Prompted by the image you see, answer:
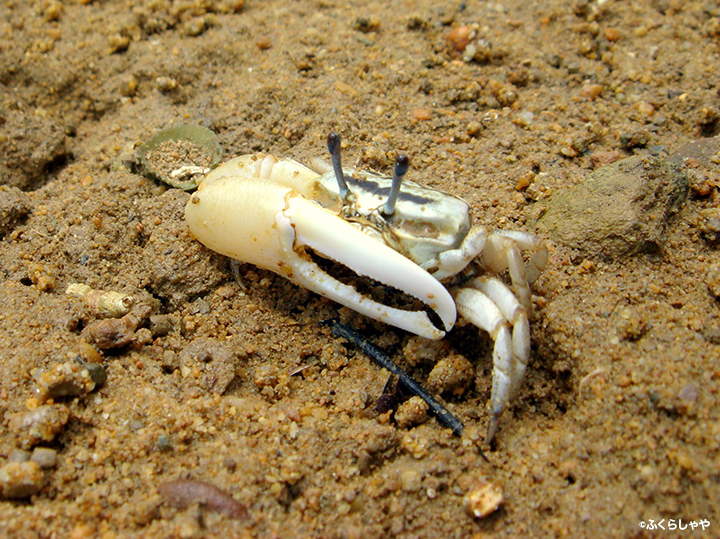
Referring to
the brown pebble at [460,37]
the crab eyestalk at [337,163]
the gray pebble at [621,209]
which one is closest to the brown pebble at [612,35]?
the brown pebble at [460,37]

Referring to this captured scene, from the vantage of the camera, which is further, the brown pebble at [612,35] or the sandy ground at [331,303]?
the brown pebble at [612,35]

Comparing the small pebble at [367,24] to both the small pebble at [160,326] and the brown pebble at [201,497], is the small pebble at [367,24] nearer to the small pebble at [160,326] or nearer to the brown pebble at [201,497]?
the small pebble at [160,326]

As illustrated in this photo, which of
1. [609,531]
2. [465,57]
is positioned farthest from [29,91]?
[609,531]

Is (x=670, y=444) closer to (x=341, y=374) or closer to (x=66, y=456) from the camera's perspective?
(x=341, y=374)

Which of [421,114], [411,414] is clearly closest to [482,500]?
[411,414]

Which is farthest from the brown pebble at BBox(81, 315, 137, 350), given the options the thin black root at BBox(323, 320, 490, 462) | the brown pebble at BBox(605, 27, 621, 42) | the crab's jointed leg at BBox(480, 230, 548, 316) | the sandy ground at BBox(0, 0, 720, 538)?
the brown pebble at BBox(605, 27, 621, 42)

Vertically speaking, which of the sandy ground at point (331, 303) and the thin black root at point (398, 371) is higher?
the sandy ground at point (331, 303)
